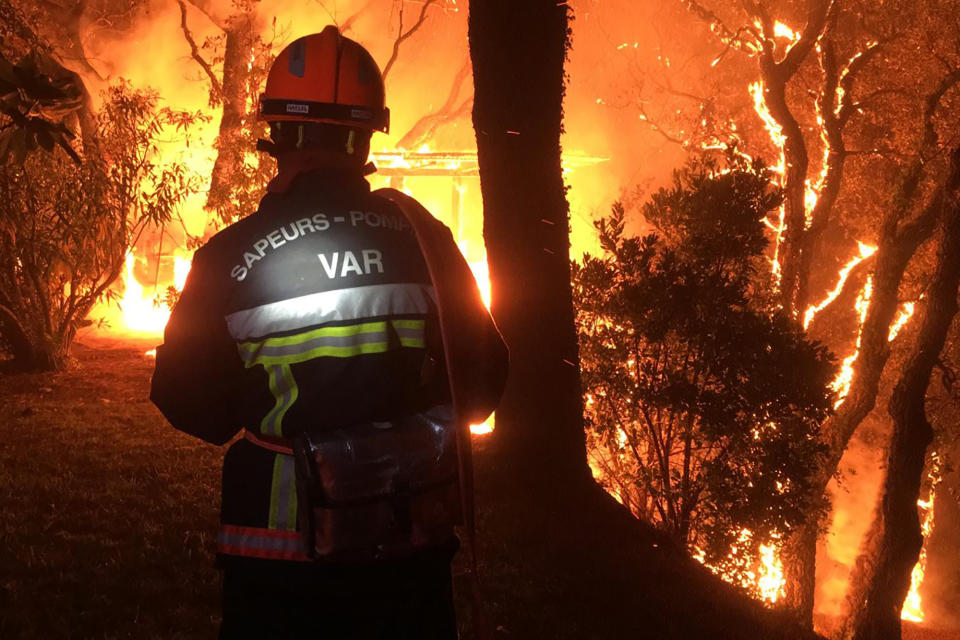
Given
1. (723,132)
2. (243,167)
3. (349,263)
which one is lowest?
(349,263)

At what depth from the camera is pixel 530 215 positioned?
19.4ft

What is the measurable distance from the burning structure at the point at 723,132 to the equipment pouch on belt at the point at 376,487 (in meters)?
6.12

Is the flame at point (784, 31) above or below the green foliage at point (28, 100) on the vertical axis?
above

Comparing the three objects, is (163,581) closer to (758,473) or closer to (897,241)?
(758,473)

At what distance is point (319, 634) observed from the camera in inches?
91.0

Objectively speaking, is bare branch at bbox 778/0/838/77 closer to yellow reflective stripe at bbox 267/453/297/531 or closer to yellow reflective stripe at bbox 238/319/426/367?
yellow reflective stripe at bbox 238/319/426/367

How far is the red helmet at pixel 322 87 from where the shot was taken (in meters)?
2.61

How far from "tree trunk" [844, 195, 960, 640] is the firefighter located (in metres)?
11.2

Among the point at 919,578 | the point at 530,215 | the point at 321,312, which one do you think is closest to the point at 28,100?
the point at 321,312

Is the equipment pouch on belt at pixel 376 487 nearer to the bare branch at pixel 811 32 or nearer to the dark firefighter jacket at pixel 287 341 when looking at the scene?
the dark firefighter jacket at pixel 287 341

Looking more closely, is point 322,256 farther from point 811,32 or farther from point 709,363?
point 811,32

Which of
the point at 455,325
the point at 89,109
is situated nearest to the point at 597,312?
the point at 455,325

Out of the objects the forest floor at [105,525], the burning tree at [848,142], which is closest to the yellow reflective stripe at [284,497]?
the forest floor at [105,525]

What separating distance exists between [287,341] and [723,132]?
23.2 m
